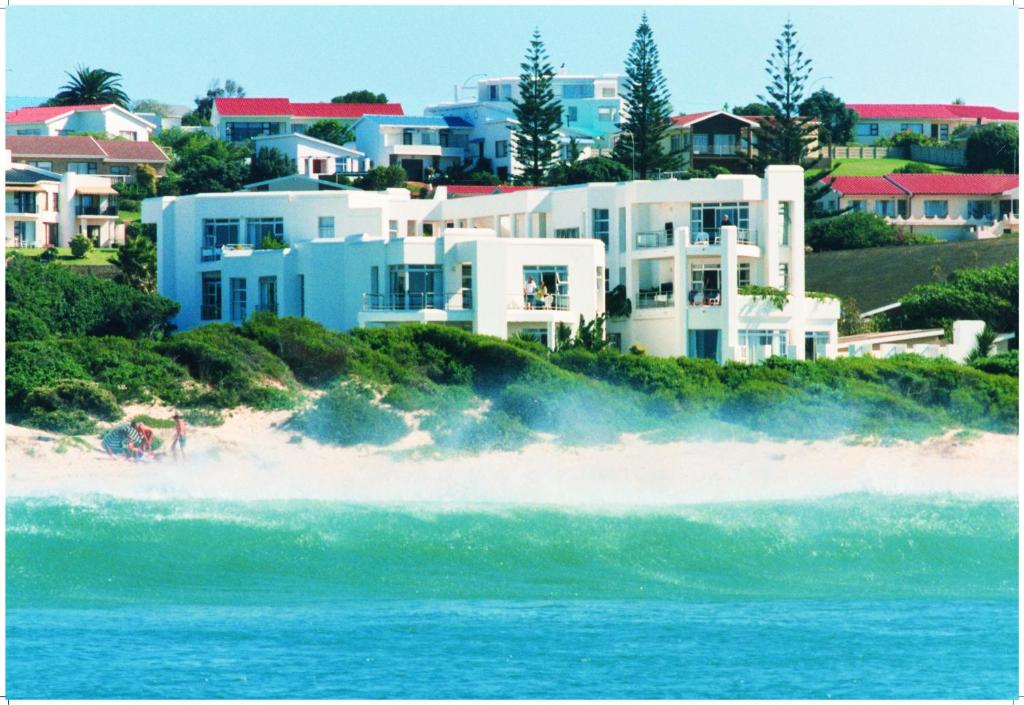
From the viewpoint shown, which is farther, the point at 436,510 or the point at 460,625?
the point at 436,510

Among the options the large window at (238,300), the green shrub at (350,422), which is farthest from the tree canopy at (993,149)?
the green shrub at (350,422)

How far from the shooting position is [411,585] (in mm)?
31312

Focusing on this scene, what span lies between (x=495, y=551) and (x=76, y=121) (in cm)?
7986

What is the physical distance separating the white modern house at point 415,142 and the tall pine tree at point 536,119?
53.7 feet

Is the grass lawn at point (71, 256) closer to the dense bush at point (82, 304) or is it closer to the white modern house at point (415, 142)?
the dense bush at point (82, 304)

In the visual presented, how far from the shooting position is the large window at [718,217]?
52594 millimetres

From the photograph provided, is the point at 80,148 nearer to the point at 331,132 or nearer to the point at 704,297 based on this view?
the point at 331,132

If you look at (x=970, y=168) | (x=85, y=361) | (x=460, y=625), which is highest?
(x=970, y=168)

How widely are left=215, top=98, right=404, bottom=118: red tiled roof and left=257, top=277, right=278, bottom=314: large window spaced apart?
189ft

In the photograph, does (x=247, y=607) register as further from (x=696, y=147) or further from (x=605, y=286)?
(x=696, y=147)

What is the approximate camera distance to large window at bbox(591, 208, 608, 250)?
53.9 meters

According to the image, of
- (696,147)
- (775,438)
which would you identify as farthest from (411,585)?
(696,147)

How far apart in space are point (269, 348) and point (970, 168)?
64.8 metres

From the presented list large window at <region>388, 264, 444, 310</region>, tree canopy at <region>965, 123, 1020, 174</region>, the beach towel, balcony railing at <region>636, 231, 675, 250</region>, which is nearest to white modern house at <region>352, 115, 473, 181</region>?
tree canopy at <region>965, 123, 1020, 174</region>
